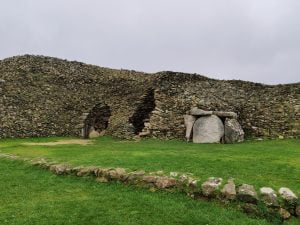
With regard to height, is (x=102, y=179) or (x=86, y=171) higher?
(x=86, y=171)

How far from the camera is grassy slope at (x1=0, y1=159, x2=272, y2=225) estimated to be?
11.1 metres

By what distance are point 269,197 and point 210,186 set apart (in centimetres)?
162

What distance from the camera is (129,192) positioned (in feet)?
43.6

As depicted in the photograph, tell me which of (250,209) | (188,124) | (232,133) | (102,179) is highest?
(188,124)

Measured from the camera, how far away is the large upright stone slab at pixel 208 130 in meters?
27.7

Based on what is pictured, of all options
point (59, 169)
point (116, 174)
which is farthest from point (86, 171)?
point (116, 174)

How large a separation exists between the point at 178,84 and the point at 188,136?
17.2ft

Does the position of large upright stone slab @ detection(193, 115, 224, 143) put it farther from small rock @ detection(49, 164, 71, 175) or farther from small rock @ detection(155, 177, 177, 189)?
small rock @ detection(155, 177, 177, 189)

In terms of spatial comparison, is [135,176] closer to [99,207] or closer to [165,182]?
[165,182]

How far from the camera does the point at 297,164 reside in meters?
16.3

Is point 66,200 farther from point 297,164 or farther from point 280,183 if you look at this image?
point 297,164

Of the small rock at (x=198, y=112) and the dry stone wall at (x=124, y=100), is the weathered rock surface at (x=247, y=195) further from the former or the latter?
the dry stone wall at (x=124, y=100)

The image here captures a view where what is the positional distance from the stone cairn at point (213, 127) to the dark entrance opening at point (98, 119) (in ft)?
29.5

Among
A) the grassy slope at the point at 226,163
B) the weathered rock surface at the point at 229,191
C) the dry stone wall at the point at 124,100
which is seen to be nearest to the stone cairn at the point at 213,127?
the dry stone wall at the point at 124,100
